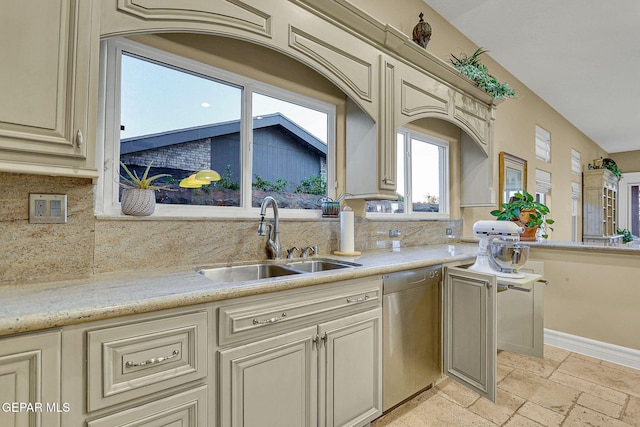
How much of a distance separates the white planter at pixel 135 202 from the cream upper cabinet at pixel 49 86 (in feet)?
1.26

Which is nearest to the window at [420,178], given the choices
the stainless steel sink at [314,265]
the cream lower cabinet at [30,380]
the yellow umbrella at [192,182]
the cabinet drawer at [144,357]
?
the stainless steel sink at [314,265]

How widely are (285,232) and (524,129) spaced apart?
4.30 metres

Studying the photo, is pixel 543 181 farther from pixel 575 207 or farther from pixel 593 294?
pixel 593 294

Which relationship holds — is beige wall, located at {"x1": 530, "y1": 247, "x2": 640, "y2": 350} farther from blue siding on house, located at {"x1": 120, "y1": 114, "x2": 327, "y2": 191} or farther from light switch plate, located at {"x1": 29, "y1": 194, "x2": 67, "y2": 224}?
light switch plate, located at {"x1": 29, "y1": 194, "x2": 67, "y2": 224}

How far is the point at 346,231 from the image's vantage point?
7.34 feet

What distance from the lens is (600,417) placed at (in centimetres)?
188

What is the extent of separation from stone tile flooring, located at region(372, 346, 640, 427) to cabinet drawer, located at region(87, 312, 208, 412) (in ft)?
4.20

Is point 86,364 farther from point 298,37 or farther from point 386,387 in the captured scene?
point 298,37

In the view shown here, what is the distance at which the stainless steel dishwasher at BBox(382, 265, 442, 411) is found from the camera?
5.95 ft

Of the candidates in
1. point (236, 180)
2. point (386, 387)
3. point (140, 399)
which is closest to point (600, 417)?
point (386, 387)

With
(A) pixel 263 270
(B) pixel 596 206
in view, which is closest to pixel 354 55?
(A) pixel 263 270

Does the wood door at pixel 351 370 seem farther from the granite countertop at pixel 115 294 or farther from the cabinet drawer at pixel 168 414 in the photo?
the cabinet drawer at pixel 168 414

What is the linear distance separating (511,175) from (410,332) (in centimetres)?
316

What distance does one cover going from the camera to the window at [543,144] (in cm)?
507
